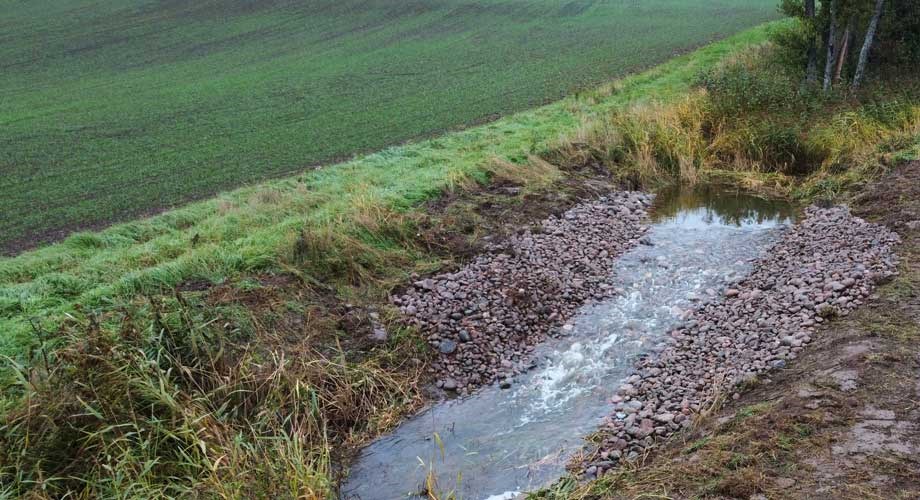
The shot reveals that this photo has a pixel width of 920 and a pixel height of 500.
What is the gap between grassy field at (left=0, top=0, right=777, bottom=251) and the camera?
1499 centimetres

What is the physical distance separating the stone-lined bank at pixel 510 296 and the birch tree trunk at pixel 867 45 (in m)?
8.36

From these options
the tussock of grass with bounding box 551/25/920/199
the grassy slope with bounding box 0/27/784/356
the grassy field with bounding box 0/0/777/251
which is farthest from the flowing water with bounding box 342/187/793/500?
the grassy field with bounding box 0/0/777/251

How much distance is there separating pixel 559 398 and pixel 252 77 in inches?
822

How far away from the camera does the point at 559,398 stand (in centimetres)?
810

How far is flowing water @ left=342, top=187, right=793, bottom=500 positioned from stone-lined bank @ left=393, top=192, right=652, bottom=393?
0.27 meters

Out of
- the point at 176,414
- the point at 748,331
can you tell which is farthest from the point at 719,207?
the point at 176,414

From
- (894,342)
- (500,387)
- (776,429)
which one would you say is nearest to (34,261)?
(500,387)

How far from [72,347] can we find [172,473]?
156 cm

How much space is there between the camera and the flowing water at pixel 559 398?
6.88 meters

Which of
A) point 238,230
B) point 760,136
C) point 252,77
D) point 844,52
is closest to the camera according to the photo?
point 238,230

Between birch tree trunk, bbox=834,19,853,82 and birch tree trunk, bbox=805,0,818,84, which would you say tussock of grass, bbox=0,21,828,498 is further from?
birch tree trunk, bbox=834,19,853,82

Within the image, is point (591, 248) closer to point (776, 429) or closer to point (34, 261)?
point (776, 429)

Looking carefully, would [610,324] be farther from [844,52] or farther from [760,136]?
[844,52]

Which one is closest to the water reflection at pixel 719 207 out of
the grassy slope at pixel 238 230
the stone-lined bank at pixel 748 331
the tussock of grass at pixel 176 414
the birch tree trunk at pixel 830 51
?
the stone-lined bank at pixel 748 331
